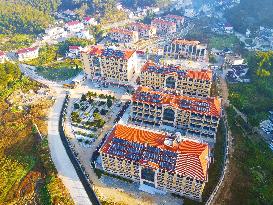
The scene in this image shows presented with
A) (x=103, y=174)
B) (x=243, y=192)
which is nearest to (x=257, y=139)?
(x=243, y=192)

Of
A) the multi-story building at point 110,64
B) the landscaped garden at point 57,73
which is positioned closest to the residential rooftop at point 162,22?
the multi-story building at point 110,64

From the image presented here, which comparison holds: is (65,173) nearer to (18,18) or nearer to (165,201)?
(165,201)

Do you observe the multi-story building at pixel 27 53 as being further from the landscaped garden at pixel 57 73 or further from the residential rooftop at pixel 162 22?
the residential rooftop at pixel 162 22

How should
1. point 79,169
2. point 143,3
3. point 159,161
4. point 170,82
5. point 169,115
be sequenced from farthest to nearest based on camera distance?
point 143,3
point 170,82
point 169,115
point 79,169
point 159,161

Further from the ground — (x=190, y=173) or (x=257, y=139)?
(x=190, y=173)

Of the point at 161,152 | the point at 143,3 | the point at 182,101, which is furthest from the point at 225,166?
the point at 143,3

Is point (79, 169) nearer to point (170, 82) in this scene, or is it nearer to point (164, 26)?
point (170, 82)
